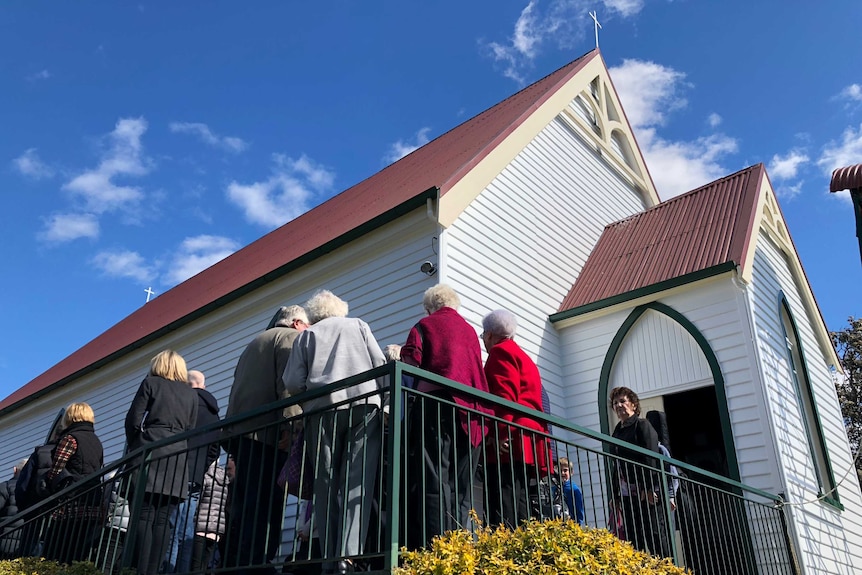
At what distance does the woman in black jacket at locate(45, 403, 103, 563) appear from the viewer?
6184 mm

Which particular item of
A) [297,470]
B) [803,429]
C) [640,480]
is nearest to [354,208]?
[640,480]

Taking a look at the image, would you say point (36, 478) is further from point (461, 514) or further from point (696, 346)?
point (696, 346)

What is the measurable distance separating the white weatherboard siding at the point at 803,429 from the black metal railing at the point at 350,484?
2.78 metres

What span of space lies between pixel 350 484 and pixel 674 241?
7776mm

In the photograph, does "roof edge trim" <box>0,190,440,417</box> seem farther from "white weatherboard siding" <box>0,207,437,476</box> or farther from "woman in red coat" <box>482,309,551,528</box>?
"woman in red coat" <box>482,309,551,528</box>

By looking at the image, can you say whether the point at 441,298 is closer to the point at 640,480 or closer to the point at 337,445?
the point at 337,445

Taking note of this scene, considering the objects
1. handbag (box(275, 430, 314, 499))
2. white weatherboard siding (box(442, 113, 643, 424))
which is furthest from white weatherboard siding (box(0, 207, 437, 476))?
handbag (box(275, 430, 314, 499))

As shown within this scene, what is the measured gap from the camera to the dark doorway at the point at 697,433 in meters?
12.6

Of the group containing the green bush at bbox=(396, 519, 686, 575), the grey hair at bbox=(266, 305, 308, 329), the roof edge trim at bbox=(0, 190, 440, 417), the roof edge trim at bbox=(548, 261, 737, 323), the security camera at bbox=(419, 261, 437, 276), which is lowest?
the green bush at bbox=(396, 519, 686, 575)

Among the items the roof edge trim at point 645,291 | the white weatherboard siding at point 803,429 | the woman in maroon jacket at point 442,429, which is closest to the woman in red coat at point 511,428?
the woman in maroon jacket at point 442,429

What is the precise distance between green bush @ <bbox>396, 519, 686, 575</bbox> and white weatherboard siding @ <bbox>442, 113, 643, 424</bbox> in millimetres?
5228

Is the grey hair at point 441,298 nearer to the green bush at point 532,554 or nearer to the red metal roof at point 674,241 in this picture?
the green bush at point 532,554

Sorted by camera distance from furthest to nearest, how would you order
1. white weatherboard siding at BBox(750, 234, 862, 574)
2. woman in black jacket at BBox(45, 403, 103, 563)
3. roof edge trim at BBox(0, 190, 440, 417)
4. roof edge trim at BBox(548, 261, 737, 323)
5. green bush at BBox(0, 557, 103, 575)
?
roof edge trim at BBox(548, 261, 737, 323) < roof edge trim at BBox(0, 190, 440, 417) < white weatherboard siding at BBox(750, 234, 862, 574) < woman in black jacket at BBox(45, 403, 103, 563) < green bush at BBox(0, 557, 103, 575)

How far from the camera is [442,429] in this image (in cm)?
430
